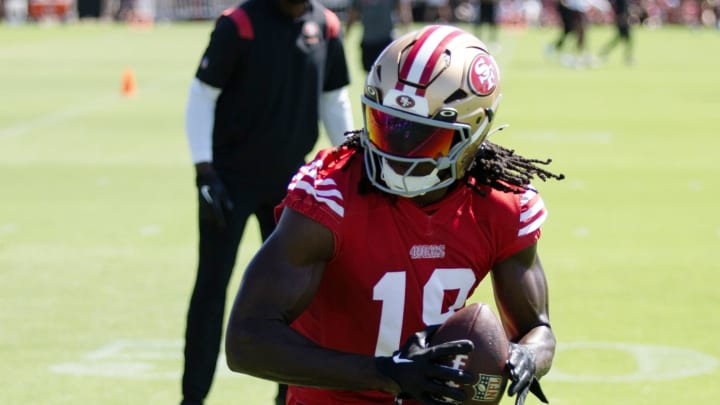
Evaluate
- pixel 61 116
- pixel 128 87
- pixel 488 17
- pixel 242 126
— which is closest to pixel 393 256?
pixel 242 126

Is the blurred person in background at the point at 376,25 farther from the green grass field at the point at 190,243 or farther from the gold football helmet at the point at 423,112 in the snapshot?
the gold football helmet at the point at 423,112

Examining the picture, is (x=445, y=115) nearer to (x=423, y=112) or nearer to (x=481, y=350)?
(x=423, y=112)

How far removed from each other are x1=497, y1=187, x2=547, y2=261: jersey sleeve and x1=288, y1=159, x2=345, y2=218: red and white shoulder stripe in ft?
1.64

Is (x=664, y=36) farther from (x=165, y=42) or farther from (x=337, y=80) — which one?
(x=337, y=80)

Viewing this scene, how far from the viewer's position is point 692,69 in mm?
26000

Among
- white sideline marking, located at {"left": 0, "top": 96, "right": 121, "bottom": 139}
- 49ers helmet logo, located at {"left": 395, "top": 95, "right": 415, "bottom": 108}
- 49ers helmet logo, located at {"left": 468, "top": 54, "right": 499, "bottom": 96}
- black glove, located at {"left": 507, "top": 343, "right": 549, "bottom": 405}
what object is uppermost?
49ers helmet logo, located at {"left": 468, "top": 54, "right": 499, "bottom": 96}

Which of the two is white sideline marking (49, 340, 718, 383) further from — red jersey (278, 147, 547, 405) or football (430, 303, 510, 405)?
football (430, 303, 510, 405)

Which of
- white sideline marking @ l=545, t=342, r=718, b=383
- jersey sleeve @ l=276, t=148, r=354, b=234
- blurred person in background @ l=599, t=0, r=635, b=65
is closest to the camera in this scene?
jersey sleeve @ l=276, t=148, r=354, b=234

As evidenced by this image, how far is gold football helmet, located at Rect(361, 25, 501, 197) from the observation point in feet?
10.9

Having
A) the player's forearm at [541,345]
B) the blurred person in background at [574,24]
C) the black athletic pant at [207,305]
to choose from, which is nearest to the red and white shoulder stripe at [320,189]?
the player's forearm at [541,345]

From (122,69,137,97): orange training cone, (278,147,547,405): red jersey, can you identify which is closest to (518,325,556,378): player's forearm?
(278,147,547,405): red jersey

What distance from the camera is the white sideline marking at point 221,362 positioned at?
21.1 ft

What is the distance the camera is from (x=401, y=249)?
3439 mm

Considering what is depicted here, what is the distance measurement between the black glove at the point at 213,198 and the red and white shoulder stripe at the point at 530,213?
2111 mm
